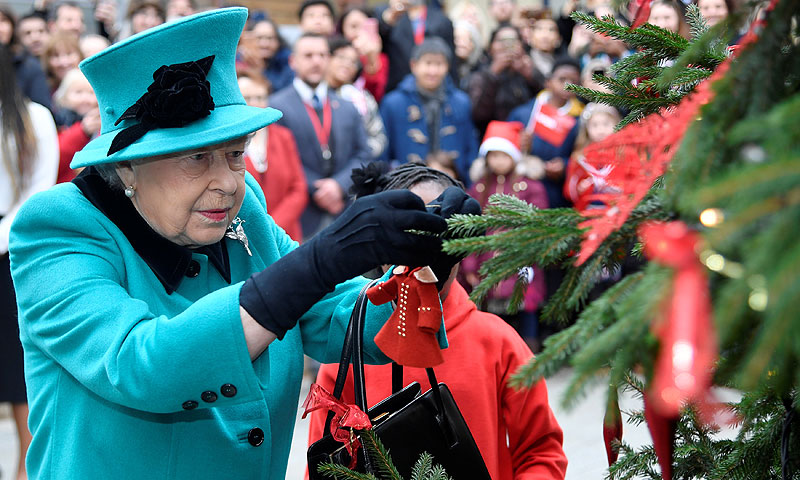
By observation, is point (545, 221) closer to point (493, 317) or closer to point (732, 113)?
point (732, 113)

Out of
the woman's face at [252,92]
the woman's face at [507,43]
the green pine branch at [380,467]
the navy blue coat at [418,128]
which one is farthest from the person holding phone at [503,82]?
the green pine branch at [380,467]

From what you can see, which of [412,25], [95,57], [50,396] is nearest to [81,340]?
[50,396]

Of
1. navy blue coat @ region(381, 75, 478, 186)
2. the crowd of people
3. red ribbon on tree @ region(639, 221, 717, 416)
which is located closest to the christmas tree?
red ribbon on tree @ region(639, 221, 717, 416)

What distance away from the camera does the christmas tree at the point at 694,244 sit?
755mm

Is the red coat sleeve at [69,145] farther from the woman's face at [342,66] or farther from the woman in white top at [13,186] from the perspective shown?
the woman's face at [342,66]

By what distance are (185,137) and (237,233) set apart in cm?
39

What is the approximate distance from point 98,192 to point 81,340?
364 mm

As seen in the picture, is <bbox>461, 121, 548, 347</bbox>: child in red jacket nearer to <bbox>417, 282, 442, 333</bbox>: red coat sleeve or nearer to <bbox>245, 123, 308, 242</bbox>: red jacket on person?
<bbox>245, 123, 308, 242</bbox>: red jacket on person

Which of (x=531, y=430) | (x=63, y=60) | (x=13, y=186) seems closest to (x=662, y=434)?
(x=531, y=430)

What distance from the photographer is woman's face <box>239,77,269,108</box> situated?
528 cm

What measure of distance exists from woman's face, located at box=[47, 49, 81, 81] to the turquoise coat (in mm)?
4876

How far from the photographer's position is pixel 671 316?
2.67ft

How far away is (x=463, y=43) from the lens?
894cm

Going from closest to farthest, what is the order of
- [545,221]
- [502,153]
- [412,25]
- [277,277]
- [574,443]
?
1. [545,221]
2. [277,277]
3. [574,443]
4. [502,153]
5. [412,25]
